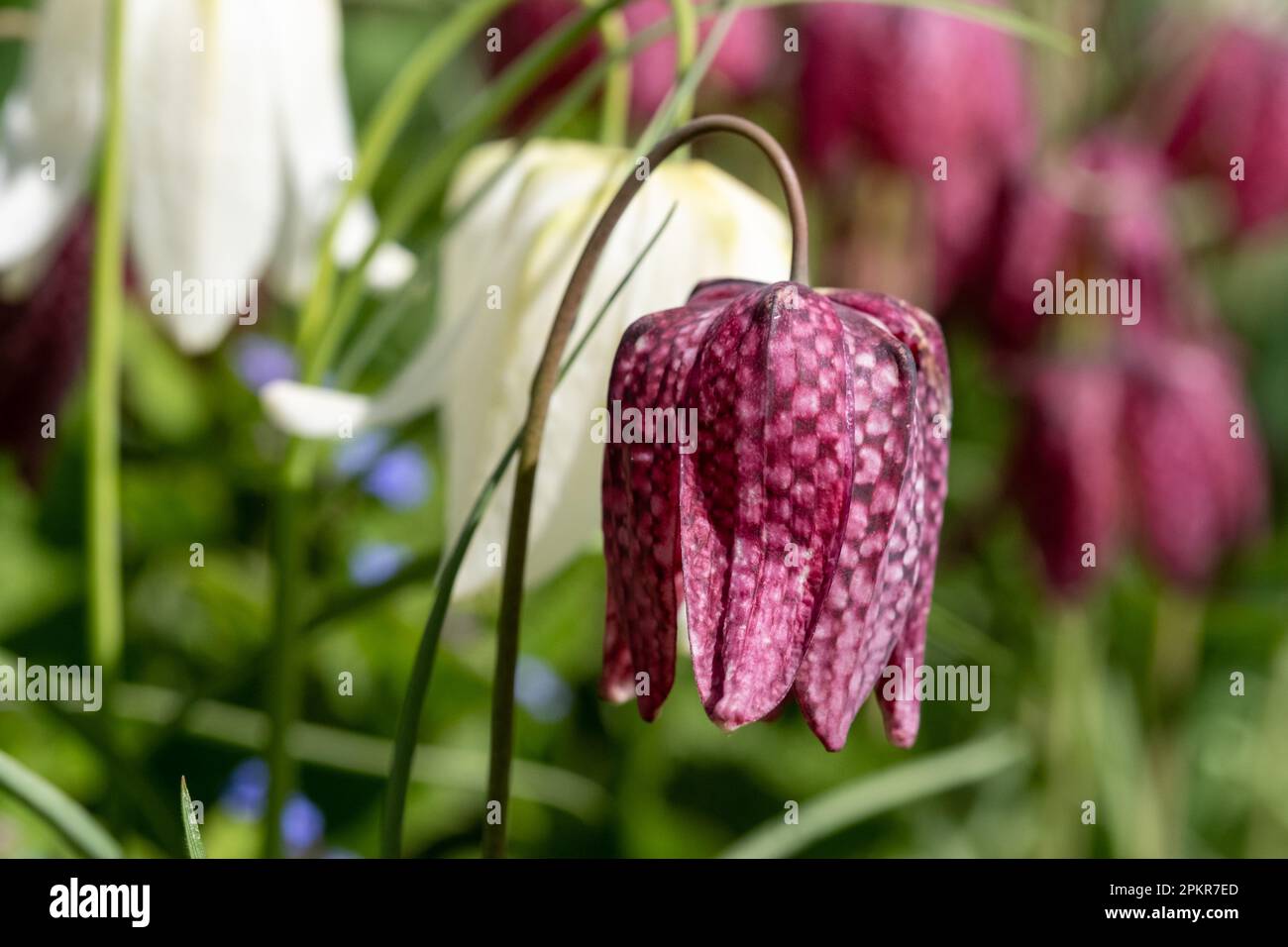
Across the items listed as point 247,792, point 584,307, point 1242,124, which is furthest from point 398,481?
point 1242,124

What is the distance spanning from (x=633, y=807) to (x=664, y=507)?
88cm

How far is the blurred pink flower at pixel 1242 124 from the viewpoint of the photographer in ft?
5.09

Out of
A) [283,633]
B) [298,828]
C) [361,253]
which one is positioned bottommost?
[298,828]

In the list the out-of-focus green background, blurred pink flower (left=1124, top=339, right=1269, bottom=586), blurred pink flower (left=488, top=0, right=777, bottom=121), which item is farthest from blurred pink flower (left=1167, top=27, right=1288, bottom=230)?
blurred pink flower (left=488, top=0, right=777, bottom=121)

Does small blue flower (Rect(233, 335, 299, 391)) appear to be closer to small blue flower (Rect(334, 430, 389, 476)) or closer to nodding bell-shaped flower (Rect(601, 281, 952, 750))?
small blue flower (Rect(334, 430, 389, 476))

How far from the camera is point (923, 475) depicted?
0.59m

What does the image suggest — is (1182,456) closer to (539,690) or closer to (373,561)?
(539,690)

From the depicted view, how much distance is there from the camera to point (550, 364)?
1.87 ft

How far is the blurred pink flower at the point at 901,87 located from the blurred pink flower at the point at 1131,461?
0.80 ft

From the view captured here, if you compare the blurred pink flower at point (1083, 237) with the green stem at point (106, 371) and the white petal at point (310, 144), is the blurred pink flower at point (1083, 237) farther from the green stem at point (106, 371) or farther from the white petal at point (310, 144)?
the green stem at point (106, 371)

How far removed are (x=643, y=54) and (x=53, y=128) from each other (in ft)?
2.09

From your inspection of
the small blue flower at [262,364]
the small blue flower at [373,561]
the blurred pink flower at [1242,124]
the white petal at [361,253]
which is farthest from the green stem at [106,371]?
the blurred pink flower at [1242,124]
